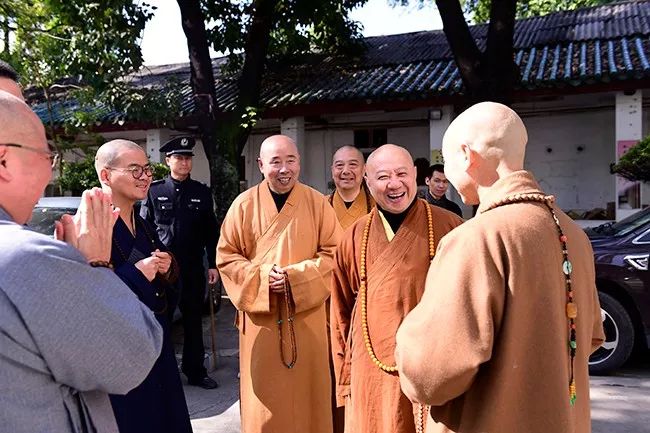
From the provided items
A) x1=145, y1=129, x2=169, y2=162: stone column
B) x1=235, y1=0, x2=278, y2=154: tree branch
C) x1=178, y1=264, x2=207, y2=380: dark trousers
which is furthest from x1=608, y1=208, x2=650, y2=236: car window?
x1=145, y1=129, x2=169, y2=162: stone column

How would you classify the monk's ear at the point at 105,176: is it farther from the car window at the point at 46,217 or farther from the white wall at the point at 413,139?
the white wall at the point at 413,139

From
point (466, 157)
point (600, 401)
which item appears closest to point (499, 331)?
point (466, 157)

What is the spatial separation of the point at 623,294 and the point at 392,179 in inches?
129

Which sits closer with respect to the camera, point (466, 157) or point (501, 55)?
point (466, 157)

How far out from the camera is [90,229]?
1.38 m

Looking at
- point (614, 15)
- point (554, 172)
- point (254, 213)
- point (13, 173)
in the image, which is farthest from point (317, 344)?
point (614, 15)

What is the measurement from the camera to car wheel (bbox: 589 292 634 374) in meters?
4.80

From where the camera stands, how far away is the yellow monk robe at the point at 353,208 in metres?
3.94

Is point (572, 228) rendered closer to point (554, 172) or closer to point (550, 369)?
point (550, 369)

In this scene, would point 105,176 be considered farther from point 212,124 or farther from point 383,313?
point 212,124

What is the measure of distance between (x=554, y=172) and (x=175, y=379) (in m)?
8.66

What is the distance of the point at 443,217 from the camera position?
105 inches

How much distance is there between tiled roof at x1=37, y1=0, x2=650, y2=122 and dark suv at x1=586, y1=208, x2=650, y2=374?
12.1 feet

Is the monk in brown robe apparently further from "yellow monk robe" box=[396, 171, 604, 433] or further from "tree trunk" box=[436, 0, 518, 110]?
"tree trunk" box=[436, 0, 518, 110]
